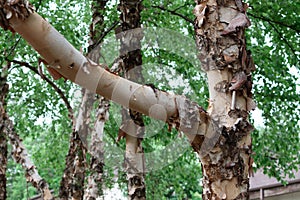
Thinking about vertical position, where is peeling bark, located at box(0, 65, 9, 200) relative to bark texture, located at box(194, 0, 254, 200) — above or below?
above

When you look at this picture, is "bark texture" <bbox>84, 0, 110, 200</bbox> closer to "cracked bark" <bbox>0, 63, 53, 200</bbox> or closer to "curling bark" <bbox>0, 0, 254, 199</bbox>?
"cracked bark" <bbox>0, 63, 53, 200</bbox>

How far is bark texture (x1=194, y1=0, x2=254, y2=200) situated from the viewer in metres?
2.17

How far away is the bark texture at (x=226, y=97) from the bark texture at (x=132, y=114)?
1.93 m

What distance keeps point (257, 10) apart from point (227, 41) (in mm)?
3788

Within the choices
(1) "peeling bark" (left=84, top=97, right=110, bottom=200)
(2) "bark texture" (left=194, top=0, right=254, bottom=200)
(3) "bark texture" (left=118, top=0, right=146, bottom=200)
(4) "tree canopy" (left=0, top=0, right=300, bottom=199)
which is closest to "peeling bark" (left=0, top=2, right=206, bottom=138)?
(2) "bark texture" (left=194, top=0, right=254, bottom=200)

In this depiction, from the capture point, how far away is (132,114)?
4.27 m

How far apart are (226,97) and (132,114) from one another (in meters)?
2.09

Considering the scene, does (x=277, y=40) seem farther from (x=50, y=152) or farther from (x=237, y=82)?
(x=50, y=152)

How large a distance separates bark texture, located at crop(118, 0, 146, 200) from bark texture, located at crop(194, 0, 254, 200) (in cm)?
193

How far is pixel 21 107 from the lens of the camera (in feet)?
28.2

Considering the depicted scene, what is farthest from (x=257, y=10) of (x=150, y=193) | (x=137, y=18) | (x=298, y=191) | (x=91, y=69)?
(x=298, y=191)

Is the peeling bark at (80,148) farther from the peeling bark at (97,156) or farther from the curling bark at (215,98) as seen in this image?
the curling bark at (215,98)

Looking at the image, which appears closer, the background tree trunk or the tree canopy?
the background tree trunk

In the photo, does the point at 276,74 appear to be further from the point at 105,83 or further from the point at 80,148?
the point at 105,83
